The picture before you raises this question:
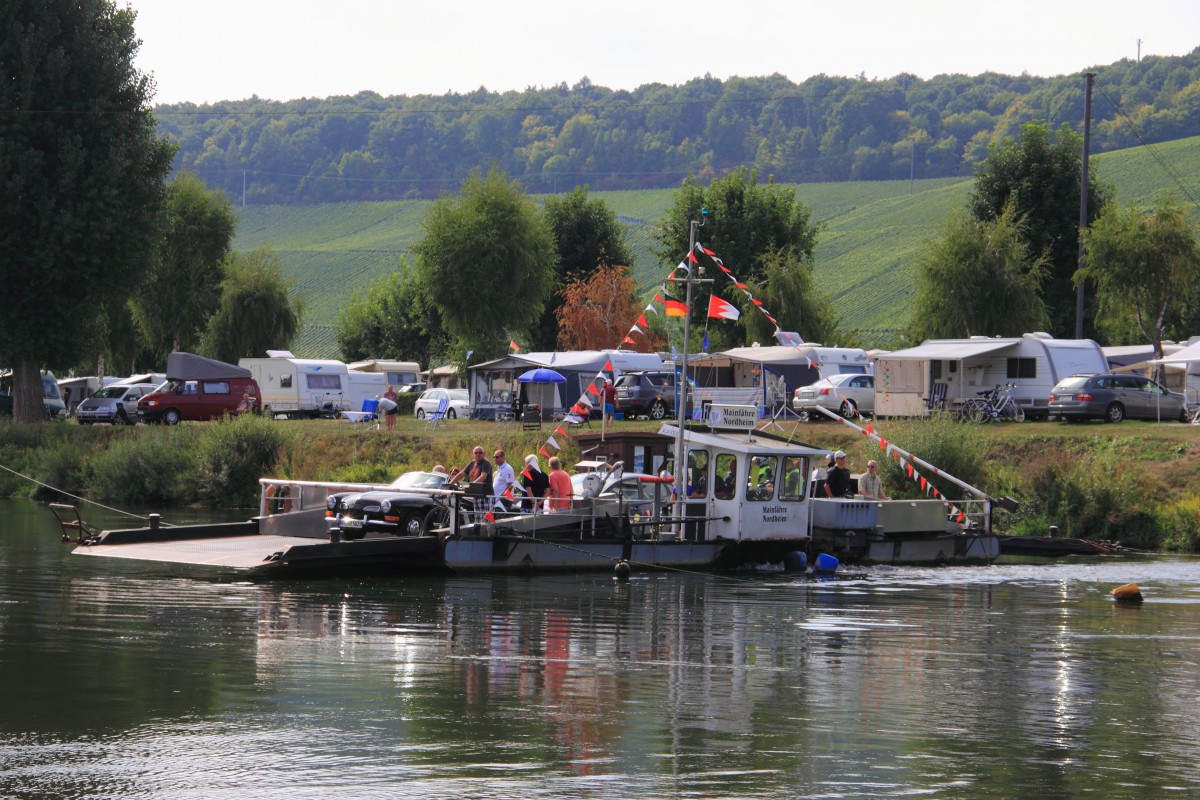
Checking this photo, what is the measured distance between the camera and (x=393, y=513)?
2747cm

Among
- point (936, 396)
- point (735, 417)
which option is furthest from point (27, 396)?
point (735, 417)

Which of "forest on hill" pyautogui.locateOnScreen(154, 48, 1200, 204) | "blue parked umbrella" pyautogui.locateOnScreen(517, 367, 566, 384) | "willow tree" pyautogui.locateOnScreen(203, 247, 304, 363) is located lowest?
"blue parked umbrella" pyautogui.locateOnScreen(517, 367, 566, 384)

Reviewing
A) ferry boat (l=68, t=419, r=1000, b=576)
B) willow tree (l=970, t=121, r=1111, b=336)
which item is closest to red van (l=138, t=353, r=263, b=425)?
ferry boat (l=68, t=419, r=1000, b=576)

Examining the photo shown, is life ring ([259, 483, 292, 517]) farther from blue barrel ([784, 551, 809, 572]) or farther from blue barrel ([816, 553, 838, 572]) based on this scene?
blue barrel ([816, 553, 838, 572])

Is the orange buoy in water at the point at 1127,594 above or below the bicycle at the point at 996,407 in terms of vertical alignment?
below

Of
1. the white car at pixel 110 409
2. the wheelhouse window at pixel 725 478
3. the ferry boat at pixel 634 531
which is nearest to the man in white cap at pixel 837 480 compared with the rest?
the ferry boat at pixel 634 531

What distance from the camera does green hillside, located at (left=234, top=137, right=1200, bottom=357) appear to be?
123 metres

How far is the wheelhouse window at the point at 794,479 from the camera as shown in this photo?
29.8 metres

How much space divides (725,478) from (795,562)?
2171mm

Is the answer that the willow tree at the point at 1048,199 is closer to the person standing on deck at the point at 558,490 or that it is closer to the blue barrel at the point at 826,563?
the blue barrel at the point at 826,563

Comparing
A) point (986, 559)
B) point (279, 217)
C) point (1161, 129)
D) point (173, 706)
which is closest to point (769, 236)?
point (986, 559)

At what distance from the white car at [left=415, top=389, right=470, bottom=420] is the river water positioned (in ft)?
112

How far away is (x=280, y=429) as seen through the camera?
47094mm

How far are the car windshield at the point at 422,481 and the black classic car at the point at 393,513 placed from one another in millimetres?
1634
